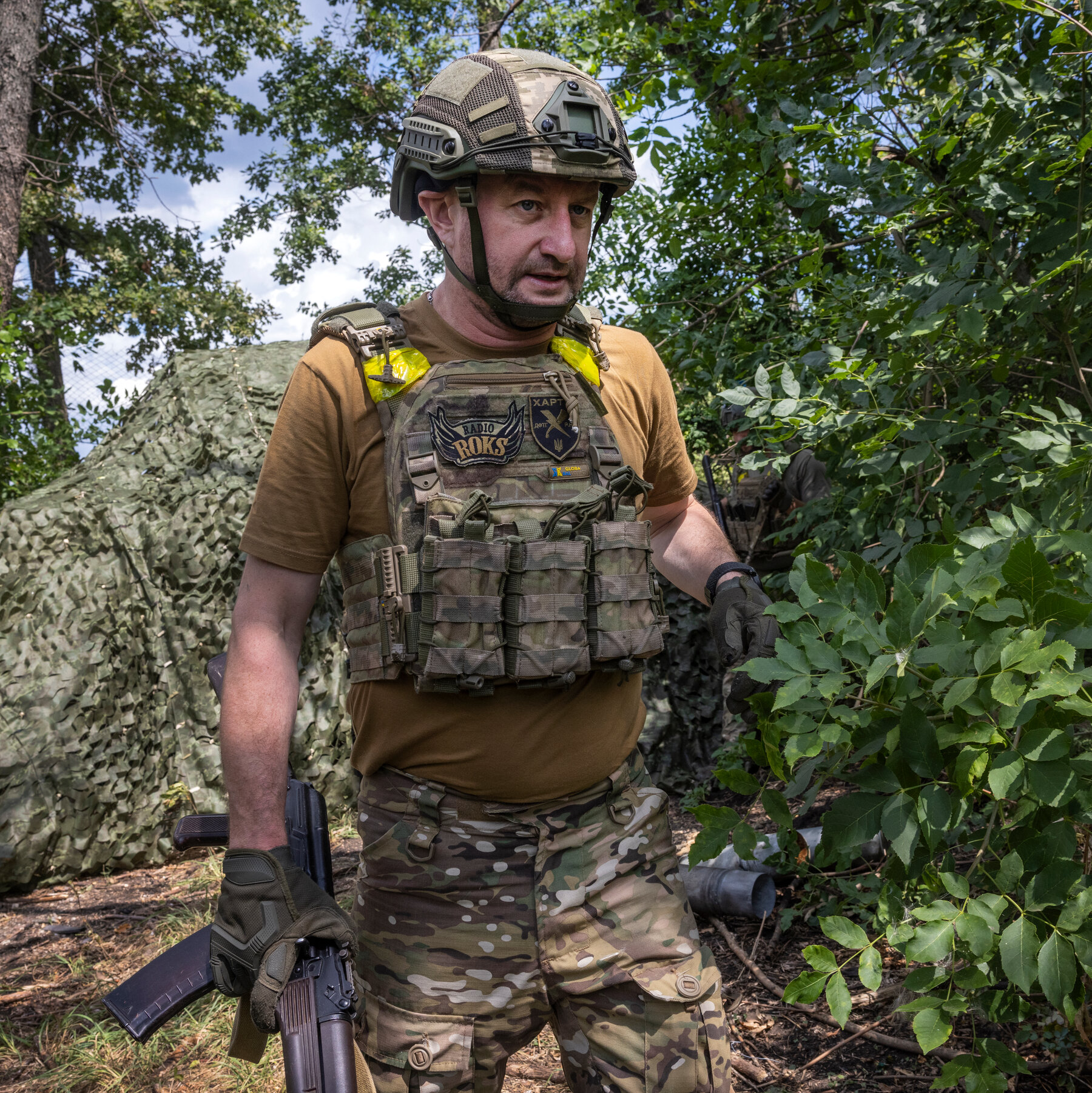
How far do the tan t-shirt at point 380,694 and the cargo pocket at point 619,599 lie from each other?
0.07 metres

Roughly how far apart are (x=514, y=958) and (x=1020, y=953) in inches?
32.3

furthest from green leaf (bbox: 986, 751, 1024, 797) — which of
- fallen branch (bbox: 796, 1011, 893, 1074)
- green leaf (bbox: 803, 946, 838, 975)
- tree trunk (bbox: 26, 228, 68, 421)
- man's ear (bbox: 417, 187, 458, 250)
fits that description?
tree trunk (bbox: 26, 228, 68, 421)

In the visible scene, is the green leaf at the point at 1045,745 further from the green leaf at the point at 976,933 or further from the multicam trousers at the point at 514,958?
the multicam trousers at the point at 514,958

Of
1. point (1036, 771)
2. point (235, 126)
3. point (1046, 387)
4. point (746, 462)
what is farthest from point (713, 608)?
point (235, 126)

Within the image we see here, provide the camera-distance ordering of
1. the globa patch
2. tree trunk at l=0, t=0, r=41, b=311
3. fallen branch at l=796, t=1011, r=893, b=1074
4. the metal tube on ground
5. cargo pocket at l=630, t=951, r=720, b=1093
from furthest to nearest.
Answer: tree trunk at l=0, t=0, r=41, b=311
the metal tube on ground
fallen branch at l=796, t=1011, r=893, b=1074
the globa patch
cargo pocket at l=630, t=951, r=720, b=1093

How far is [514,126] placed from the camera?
1818mm

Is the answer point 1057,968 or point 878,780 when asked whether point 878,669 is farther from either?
point 1057,968

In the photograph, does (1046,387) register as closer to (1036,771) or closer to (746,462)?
(746,462)

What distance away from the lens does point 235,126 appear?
1527 cm

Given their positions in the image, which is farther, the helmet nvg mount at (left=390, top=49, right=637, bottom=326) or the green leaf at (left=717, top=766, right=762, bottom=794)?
the helmet nvg mount at (left=390, top=49, right=637, bottom=326)

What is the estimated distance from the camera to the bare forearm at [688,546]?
88.0 inches

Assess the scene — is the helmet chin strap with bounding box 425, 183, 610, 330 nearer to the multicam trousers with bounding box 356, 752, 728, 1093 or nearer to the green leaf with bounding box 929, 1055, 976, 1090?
the multicam trousers with bounding box 356, 752, 728, 1093

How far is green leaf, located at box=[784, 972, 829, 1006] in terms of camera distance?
1.44m

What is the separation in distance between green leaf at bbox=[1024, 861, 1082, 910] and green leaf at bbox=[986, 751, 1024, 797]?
5.9 inches
